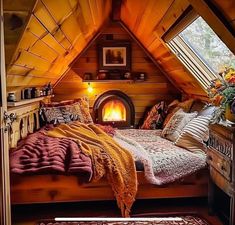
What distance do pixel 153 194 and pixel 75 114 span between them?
182 cm

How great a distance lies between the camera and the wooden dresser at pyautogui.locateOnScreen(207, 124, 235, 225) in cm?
217

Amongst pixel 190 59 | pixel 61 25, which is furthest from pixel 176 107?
pixel 61 25

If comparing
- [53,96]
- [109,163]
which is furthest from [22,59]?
[53,96]

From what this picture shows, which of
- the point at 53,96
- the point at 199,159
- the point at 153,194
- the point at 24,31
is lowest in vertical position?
the point at 153,194

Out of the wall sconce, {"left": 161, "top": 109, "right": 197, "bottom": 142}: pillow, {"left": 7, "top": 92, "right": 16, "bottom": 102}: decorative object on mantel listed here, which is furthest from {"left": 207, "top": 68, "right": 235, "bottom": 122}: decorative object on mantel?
the wall sconce

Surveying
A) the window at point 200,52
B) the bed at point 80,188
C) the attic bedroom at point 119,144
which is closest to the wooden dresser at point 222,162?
the attic bedroom at point 119,144

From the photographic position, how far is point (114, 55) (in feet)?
15.5

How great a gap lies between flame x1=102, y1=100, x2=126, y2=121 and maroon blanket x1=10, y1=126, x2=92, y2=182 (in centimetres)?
209

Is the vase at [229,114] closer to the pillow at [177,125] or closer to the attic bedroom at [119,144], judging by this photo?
the attic bedroom at [119,144]

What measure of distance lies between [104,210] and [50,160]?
2.41 feet

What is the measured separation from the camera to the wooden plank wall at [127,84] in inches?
185

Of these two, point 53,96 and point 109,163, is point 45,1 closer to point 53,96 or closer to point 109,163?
point 109,163

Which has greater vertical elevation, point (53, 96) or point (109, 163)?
point (53, 96)

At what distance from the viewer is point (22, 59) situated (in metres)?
2.35
